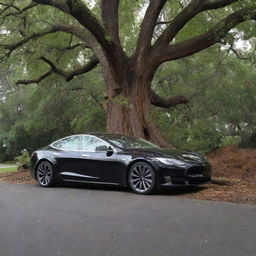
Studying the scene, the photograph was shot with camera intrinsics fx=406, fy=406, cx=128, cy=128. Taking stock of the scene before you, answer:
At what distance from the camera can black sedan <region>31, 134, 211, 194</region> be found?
8.91 metres

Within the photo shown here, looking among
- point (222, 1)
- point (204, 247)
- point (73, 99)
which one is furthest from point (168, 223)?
point (73, 99)

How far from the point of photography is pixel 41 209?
25.5 ft

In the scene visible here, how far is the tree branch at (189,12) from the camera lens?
47.1 ft

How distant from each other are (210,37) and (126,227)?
10092mm

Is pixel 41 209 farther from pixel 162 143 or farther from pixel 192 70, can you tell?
pixel 192 70

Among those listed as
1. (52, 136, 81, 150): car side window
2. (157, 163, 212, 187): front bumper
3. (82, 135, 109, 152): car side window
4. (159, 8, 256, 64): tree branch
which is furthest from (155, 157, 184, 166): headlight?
(159, 8, 256, 64): tree branch

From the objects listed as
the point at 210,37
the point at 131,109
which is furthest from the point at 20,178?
the point at 210,37

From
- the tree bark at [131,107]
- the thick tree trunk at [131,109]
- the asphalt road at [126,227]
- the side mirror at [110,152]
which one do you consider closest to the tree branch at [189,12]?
the tree bark at [131,107]

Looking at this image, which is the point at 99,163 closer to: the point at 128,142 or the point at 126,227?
the point at 128,142

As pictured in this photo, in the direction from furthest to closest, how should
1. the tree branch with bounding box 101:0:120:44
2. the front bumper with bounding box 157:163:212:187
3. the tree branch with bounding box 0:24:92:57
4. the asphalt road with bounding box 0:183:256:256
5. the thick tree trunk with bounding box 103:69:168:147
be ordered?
1. the tree branch with bounding box 0:24:92:57
2. the tree branch with bounding box 101:0:120:44
3. the thick tree trunk with bounding box 103:69:168:147
4. the front bumper with bounding box 157:163:212:187
5. the asphalt road with bounding box 0:183:256:256

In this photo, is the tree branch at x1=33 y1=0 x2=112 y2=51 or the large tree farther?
the large tree

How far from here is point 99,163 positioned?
998 cm

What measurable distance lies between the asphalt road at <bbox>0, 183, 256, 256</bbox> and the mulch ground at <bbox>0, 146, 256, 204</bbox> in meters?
0.69

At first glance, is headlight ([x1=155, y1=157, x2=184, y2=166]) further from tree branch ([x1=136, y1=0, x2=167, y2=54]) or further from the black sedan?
tree branch ([x1=136, y1=0, x2=167, y2=54])
